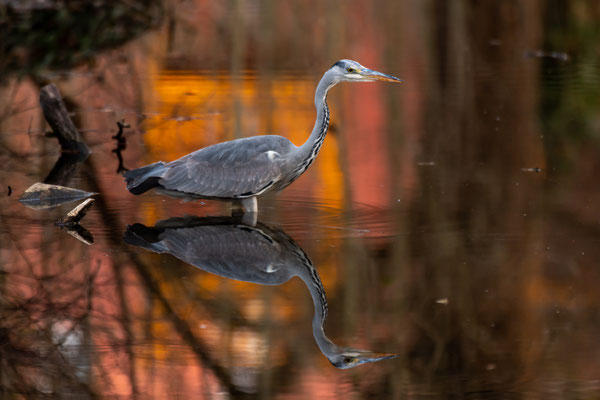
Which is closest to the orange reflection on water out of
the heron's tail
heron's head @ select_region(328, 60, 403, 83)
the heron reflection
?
the heron reflection

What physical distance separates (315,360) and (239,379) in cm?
55

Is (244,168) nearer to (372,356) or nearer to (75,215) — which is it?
(75,215)

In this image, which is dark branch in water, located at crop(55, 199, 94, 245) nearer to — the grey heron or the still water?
the still water

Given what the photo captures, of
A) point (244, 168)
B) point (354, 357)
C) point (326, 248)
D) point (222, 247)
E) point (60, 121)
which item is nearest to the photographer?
point (354, 357)

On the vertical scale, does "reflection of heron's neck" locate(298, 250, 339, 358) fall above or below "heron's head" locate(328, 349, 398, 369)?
below

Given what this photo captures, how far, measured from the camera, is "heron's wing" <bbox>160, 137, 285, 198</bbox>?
9.41 m

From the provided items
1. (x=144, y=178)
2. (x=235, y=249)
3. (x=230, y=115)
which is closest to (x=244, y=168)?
(x=144, y=178)

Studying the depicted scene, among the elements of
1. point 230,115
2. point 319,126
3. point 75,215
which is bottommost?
point 230,115

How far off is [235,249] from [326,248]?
79 centimetres

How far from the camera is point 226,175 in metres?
9.55

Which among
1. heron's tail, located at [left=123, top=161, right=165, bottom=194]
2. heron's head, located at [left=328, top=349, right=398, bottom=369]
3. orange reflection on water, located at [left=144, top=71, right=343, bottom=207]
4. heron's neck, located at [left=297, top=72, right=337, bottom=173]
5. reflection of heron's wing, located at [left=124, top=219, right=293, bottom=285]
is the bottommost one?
orange reflection on water, located at [left=144, top=71, right=343, bottom=207]

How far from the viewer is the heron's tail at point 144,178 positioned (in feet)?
31.4

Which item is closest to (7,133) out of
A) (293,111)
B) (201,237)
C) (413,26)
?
(293,111)

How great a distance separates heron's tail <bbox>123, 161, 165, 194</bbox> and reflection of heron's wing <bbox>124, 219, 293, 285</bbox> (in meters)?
0.39
